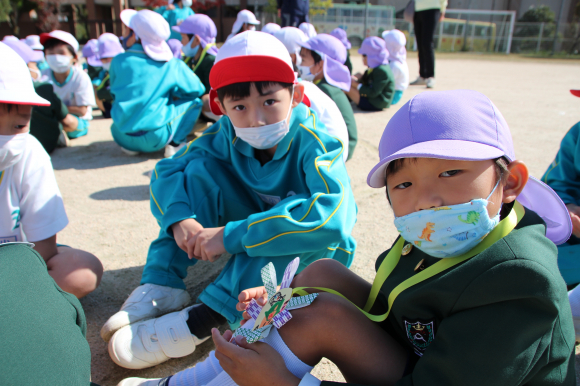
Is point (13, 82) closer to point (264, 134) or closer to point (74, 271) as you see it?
point (74, 271)

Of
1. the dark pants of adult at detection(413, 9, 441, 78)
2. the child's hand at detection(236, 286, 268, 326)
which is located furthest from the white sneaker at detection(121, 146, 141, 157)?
the dark pants of adult at detection(413, 9, 441, 78)

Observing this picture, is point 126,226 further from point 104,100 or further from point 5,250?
point 104,100

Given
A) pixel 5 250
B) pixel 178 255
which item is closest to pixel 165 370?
pixel 178 255

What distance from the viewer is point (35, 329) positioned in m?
→ 0.90

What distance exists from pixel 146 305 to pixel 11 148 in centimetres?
80

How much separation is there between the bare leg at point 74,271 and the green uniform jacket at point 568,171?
6.88ft

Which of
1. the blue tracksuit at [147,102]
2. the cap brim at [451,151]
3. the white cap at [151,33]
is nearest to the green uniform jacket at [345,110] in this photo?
the blue tracksuit at [147,102]

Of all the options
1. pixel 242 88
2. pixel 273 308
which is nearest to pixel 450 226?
pixel 273 308

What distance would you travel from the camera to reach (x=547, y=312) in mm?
873

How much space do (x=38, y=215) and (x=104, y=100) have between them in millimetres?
4825

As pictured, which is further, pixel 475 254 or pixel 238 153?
pixel 238 153

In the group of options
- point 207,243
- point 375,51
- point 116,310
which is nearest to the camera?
point 207,243

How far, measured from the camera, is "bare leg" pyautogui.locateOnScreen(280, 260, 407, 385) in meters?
1.09

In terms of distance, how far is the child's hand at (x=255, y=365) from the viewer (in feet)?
3.49
